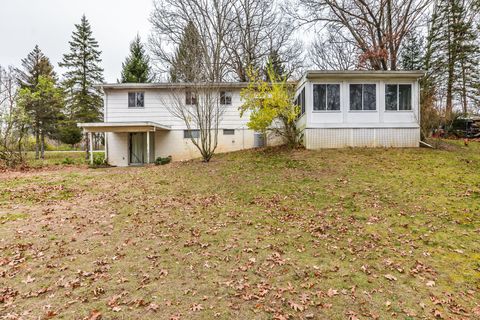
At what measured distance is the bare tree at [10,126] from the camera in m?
16.1

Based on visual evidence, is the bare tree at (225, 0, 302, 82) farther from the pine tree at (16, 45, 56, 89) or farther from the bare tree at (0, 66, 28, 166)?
the pine tree at (16, 45, 56, 89)

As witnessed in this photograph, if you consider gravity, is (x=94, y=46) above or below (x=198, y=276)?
above

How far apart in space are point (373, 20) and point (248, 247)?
20832mm

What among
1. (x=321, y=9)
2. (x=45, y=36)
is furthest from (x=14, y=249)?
(x=45, y=36)

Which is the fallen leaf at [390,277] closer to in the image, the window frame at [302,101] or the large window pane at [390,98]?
the window frame at [302,101]

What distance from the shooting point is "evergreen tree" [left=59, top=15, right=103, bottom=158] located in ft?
90.0

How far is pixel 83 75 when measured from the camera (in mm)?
29094

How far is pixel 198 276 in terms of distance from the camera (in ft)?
16.4

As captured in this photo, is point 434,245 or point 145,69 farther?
point 145,69

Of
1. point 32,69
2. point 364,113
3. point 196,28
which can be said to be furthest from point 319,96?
point 32,69

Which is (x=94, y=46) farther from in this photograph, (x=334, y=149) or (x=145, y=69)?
(x=334, y=149)

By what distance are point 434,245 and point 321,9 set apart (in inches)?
790

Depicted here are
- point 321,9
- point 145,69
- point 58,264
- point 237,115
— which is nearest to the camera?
point 58,264

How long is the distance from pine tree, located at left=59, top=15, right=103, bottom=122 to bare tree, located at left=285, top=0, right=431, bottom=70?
1967 cm
